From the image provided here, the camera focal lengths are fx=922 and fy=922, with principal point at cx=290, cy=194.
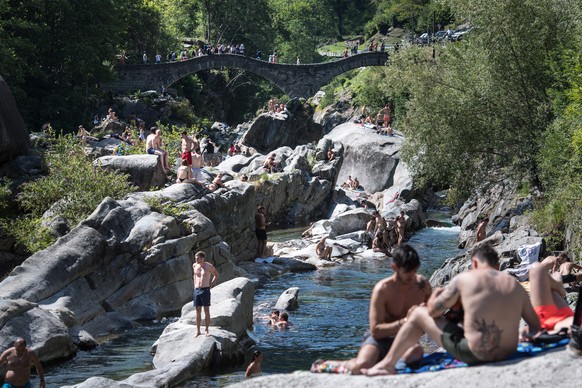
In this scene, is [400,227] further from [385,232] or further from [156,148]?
[156,148]

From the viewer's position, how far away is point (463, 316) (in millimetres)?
9070

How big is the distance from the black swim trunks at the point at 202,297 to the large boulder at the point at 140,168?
1206cm

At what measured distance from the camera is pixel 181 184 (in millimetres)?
27281

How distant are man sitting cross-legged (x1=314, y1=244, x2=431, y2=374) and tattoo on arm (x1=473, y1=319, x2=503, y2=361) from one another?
40.8 inches

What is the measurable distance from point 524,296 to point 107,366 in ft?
36.3

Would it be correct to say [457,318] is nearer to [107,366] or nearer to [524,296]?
[524,296]

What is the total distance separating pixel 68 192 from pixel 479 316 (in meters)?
20.3

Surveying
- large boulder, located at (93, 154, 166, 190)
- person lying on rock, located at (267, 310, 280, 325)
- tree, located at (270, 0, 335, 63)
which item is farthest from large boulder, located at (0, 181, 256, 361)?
tree, located at (270, 0, 335, 63)

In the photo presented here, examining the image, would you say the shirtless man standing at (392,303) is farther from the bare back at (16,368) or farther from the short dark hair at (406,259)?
the bare back at (16,368)

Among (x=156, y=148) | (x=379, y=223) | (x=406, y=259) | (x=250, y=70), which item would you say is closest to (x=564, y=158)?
(x=379, y=223)

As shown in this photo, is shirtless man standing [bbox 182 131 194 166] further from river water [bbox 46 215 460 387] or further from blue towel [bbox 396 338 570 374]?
blue towel [bbox 396 338 570 374]

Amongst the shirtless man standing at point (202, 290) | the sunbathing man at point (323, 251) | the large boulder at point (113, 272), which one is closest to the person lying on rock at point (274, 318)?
the large boulder at point (113, 272)

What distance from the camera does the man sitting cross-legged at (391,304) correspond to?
9.38 m

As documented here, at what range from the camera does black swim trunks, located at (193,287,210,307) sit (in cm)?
1795
